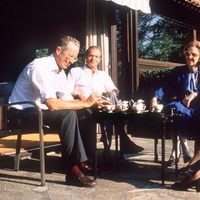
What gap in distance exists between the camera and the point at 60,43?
363 cm

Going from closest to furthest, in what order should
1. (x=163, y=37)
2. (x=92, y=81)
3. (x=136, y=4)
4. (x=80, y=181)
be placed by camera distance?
(x=80, y=181), (x=92, y=81), (x=136, y=4), (x=163, y=37)

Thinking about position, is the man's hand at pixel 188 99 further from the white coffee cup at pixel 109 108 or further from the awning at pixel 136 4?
the awning at pixel 136 4

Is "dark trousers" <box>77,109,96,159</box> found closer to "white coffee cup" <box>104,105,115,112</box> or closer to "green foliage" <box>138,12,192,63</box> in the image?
"white coffee cup" <box>104,105,115,112</box>

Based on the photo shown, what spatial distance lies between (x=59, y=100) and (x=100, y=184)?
891 mm

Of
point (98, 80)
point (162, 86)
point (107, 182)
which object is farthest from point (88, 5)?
point (107, 182)

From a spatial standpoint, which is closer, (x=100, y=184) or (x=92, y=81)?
(x=100, y=184)

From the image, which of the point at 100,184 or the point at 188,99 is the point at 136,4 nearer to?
the point at 188,99

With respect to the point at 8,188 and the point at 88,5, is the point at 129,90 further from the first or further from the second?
the point at 8,188

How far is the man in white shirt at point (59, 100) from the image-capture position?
3279 millimetres

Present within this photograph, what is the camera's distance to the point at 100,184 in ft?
11.1

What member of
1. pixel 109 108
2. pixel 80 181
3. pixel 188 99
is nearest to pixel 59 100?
pixel 109 108

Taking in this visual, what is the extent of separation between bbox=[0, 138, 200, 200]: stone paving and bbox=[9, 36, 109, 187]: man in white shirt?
0.20 meters

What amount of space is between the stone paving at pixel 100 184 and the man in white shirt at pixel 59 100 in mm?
200

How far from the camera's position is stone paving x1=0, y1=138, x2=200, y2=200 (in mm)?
2996
